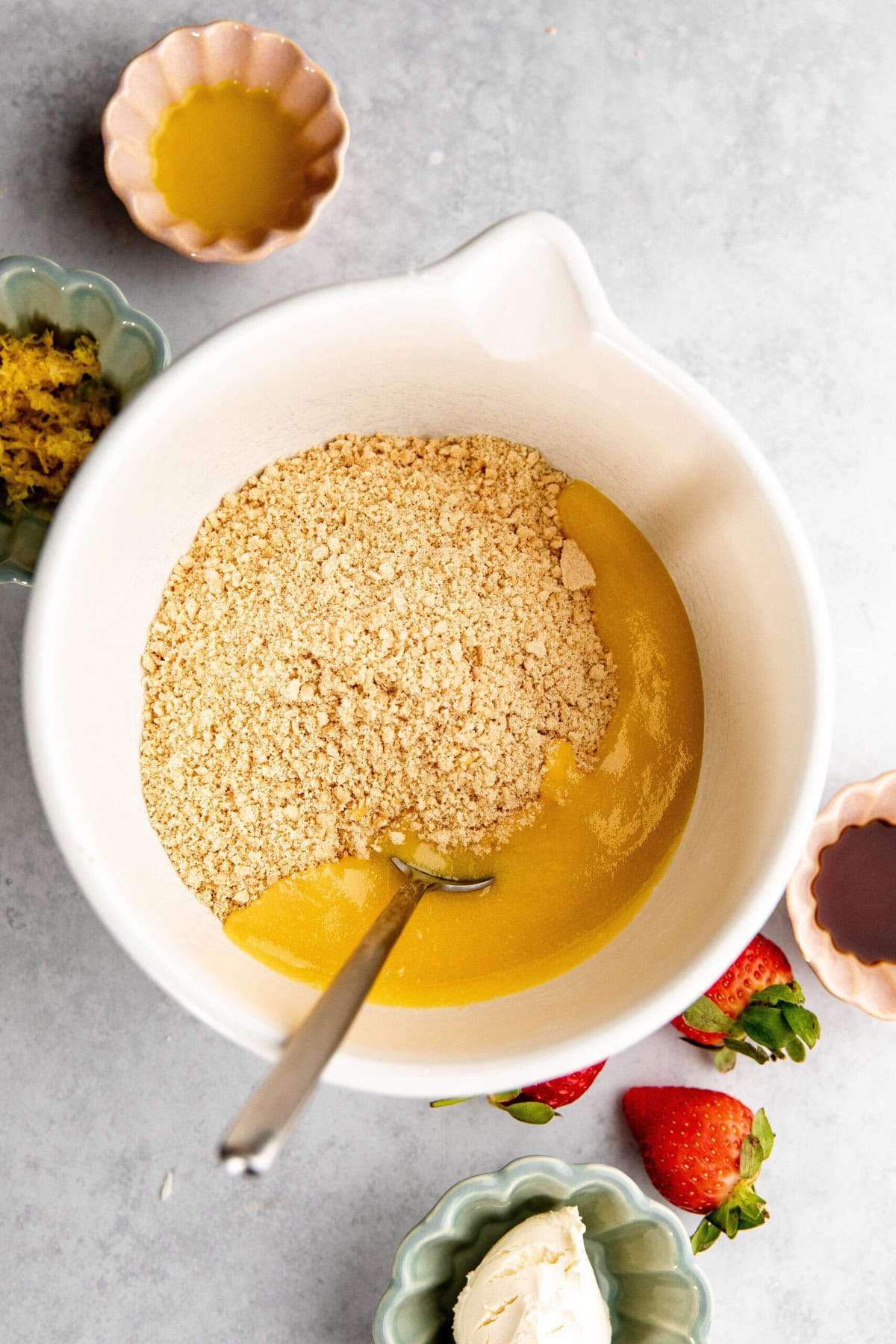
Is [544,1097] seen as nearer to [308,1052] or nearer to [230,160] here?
[308,1052]

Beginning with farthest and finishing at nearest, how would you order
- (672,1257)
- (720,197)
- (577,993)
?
(720,197) → (672,1257) → (577,993)

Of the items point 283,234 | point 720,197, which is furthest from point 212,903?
point 720,197

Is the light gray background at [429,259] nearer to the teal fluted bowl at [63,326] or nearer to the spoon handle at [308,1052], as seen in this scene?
the teal fluted bowl at [63,326]

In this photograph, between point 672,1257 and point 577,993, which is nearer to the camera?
point 577,993

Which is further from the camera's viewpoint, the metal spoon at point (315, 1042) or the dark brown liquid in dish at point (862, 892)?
the dark brown liquid in dish at point (862, 892)

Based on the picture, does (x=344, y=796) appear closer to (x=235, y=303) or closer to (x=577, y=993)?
(x=577, y=993)

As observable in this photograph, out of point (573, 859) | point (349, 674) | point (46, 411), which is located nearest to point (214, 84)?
point (46, 411)

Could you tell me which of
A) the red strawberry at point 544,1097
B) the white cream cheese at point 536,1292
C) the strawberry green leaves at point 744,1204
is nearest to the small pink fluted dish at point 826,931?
the strawberry green leaves at point 744,1204
